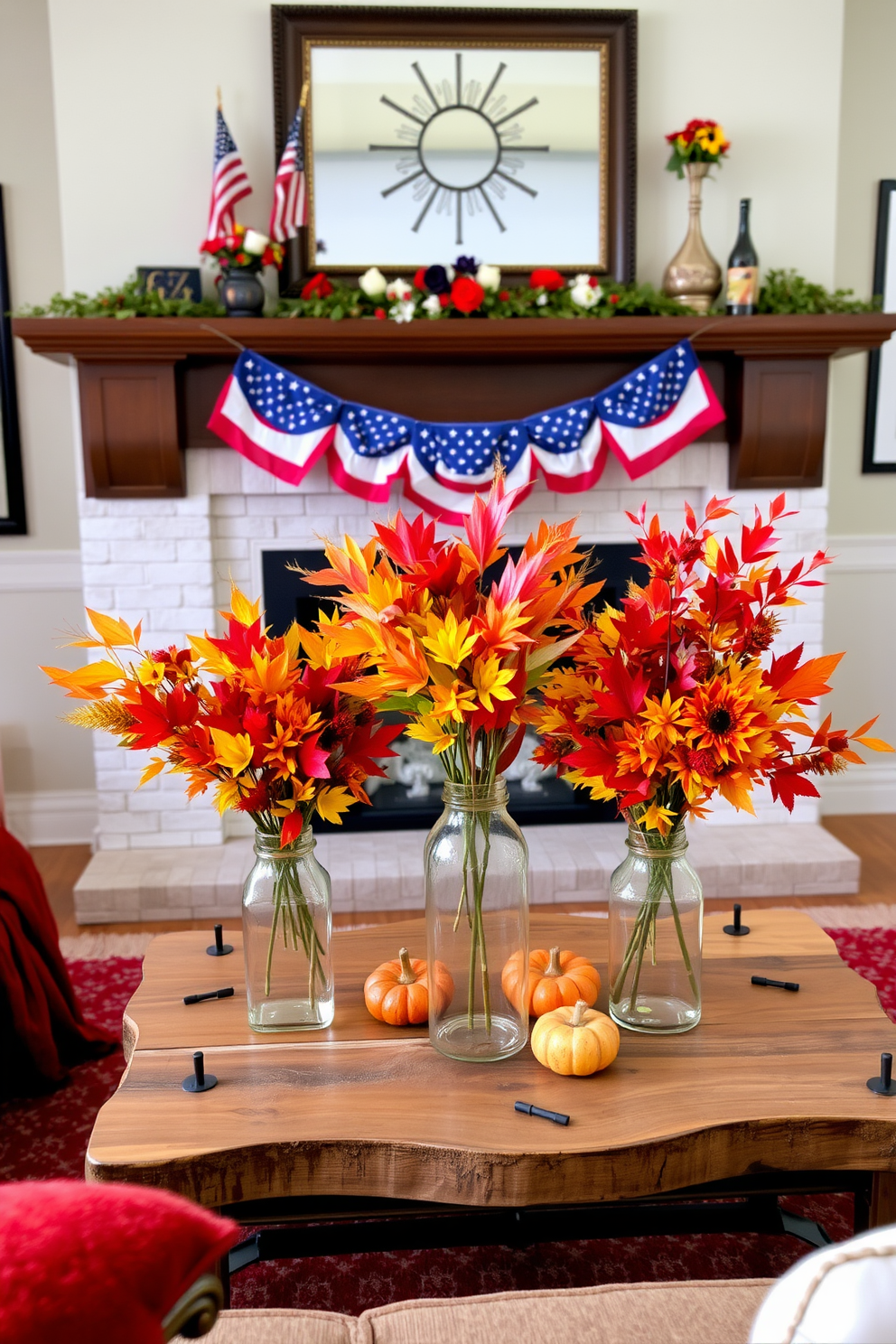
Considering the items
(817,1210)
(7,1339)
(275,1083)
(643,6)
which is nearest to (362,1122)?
(275,1083)

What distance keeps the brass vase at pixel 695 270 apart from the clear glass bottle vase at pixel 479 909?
2.27 meters

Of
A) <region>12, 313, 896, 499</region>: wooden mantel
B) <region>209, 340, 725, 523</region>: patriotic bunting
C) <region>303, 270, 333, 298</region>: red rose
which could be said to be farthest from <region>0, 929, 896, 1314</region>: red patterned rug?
<region>303, 270, 333, 298</region>: red rose

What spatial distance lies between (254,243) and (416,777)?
5.50 ft

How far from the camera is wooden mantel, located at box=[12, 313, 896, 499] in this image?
9.71 feet

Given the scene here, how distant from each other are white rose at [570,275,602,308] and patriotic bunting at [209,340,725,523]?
0.23 meters

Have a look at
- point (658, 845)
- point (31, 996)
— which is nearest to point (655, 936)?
point (658, 845)

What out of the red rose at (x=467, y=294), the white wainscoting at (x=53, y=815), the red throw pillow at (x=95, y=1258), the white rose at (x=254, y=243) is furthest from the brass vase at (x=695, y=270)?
the red throw pillow at (x=95, y=1258)

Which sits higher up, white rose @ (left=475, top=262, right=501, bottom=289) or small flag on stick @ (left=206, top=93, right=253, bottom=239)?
small flag on stick @ (left=206, top=93, right=253, bottom=239)

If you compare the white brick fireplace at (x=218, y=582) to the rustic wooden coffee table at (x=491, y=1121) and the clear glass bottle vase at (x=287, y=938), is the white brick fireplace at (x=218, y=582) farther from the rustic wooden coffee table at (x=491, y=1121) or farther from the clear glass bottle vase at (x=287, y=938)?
the clear glass bottle vase at (x=287, y=938)

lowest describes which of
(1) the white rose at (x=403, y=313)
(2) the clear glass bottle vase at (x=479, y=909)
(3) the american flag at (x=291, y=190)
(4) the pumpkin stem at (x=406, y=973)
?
(4) the pumpkin stem at (x=406, y=973)

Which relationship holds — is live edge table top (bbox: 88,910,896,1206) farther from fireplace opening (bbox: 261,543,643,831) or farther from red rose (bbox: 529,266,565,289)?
red rose (bbox: 529,266,565,289)

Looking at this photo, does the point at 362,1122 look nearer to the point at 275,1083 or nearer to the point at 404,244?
the point at 275,1083

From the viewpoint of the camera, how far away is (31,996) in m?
2.21

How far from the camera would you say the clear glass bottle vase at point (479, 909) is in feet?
4.22
